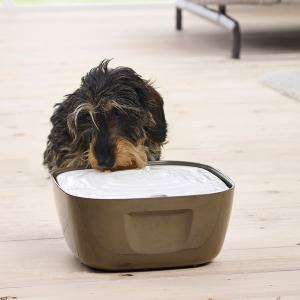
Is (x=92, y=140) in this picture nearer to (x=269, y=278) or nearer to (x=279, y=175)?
(x=269, y=278)

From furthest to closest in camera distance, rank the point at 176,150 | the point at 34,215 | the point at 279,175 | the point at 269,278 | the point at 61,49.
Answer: the point at 61,49
the point at 176,150
the point at 279,175
the point at 34,215
the point at 269,278

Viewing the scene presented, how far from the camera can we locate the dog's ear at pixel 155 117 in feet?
7.50

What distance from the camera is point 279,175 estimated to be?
8.80ft

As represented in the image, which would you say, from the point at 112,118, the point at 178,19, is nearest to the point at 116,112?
the point at 112,118

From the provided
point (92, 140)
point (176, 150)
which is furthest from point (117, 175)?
point (176, 150)

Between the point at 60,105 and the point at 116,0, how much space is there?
21.7 feet

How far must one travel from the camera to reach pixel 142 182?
6.22ft

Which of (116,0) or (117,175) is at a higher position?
(117,175)

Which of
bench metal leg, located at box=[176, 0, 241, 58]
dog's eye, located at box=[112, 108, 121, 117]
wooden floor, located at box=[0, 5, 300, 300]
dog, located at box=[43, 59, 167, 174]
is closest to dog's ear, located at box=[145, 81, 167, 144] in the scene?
dog, located at box=[43, 59, 167, 174]

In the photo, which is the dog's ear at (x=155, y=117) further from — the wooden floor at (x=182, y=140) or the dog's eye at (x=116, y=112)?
the wooden floor at (x=182, y=140)

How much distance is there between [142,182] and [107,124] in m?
0.21

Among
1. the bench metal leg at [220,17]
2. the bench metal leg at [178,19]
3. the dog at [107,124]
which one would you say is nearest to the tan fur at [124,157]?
the dog at [107,124]

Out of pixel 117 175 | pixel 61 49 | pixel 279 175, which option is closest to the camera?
pixel 117 175

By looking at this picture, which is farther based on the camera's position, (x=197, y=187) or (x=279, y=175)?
(x=279, y=175)
